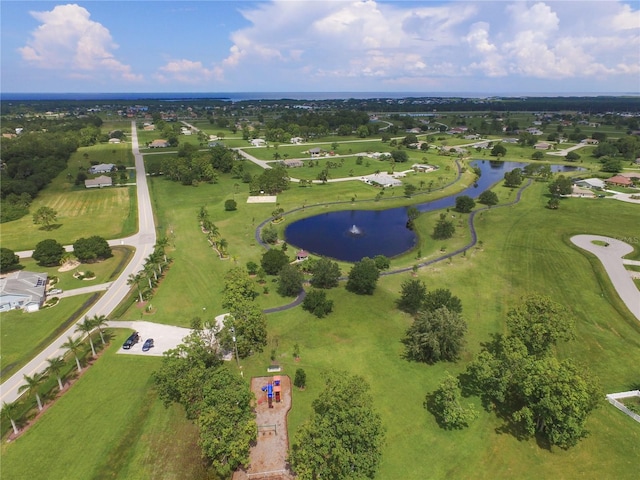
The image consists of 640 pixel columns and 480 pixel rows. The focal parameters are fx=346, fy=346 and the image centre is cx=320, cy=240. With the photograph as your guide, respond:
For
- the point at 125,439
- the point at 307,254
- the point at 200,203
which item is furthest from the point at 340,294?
the point at 200,203

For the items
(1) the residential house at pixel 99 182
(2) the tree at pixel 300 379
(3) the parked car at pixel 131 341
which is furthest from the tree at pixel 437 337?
(1) the residential house at pixel 99 182

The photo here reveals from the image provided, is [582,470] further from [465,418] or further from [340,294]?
[340,294]

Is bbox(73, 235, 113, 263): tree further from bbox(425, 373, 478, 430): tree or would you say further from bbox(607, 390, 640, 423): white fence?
bbox(607, 390, 640, 423): white fence

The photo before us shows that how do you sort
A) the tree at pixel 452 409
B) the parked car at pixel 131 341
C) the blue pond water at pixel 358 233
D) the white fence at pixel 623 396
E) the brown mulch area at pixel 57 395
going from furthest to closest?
the blue pond water at pixel 358 233, the parked car at pixel 131 341, the white fence at pixel 623 396, the brown mulch area at pixel 57 395, the tree at pixel 452 409

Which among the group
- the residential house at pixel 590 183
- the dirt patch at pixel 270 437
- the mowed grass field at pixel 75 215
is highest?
the residential house at pixel 590 183

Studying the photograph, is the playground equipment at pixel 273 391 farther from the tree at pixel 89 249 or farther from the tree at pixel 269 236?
the tree at pixel 89 249

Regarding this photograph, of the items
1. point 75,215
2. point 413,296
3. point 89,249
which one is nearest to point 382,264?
point 413,296
